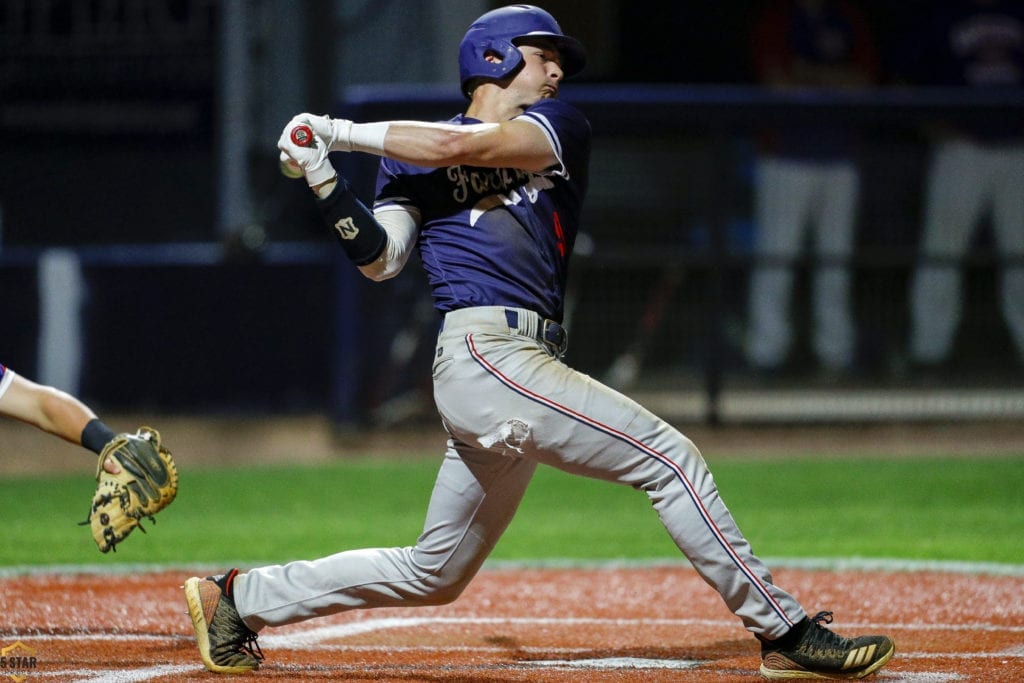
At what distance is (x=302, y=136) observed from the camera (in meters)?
3.46

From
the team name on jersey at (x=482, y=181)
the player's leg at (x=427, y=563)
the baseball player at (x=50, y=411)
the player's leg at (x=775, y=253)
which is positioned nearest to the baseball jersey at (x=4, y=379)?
the baseball player at (x=50, y=411)

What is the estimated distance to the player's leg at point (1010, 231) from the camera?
29.9 feet

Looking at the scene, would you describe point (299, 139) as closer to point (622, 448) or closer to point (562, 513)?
point (622, 448)

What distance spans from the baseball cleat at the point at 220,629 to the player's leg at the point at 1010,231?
659 cm

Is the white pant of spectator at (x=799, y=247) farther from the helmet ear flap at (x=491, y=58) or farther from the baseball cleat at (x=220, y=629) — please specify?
the baseball cleat at (x=220, y=629)

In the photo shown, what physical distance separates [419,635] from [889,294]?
18.2 ft

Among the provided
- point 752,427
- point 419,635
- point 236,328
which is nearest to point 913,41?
point 752,427

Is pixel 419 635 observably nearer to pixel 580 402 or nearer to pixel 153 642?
pixel 153 642

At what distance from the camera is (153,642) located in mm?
4207

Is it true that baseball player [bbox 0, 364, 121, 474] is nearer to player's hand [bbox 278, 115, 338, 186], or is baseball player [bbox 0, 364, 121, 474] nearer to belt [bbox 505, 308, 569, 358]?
player's hand [bbox 278, 115, 338, 186]

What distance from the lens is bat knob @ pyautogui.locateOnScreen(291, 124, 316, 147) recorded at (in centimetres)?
346

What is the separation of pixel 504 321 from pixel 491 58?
698mm

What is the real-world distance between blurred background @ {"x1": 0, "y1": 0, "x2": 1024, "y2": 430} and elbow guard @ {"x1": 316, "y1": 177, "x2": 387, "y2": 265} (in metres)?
5.34

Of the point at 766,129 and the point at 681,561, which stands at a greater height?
the point at 766,129
